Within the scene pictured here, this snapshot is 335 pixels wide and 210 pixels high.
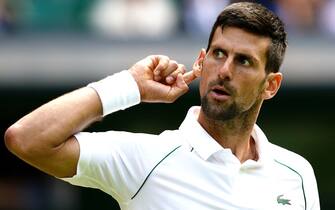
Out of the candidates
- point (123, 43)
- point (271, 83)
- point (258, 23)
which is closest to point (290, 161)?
point (271, 83)

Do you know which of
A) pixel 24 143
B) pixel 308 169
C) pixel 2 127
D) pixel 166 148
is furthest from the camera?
pixel 2 127

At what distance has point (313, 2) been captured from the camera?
11.6m

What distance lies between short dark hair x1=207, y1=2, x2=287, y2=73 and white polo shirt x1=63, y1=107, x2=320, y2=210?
1.55 feet

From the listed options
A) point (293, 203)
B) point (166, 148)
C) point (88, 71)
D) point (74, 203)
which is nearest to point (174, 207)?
point (166, 148)

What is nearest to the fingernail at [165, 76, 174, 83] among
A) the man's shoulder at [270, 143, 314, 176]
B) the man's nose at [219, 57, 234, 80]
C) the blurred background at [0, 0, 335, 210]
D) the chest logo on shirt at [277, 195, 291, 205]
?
the man's nose at [219, 57, 234, 80]

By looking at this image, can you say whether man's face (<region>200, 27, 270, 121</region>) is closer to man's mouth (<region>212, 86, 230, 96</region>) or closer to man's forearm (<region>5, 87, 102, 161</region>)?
man's mouth (<region>212, 86, 230, 96</region>)

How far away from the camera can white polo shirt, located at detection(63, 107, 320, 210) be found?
4.41 m

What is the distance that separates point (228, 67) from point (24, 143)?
0.99 meters

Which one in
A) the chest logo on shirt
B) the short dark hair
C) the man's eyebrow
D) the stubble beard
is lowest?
the chest logo on shirt

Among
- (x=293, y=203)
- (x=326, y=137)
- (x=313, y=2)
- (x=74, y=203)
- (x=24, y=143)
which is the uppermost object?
(x=24, y=143)

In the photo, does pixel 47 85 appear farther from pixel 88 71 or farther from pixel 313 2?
pixel 313 2

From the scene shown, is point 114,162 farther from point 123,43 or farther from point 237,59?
point 123,43

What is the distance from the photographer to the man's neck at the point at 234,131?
476 cm

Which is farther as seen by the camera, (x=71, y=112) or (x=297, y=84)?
(x=297, y=84)
